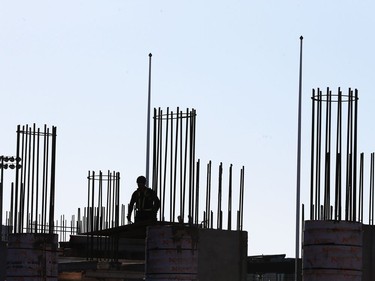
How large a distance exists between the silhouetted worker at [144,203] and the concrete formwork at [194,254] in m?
1.91

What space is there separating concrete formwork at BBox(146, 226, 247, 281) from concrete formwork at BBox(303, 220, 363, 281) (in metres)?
3.10

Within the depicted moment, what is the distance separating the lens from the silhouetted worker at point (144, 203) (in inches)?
1034

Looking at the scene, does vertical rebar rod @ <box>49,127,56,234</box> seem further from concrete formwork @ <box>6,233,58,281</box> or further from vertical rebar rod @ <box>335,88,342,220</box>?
vertical rebar rod @ <box>335,88,342,220</box>

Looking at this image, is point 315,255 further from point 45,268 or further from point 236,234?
point 45,268

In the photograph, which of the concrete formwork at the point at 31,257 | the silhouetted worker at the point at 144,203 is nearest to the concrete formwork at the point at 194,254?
the silhouetted worker at the point at 144,203

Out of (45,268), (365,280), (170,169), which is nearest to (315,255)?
(365,280)

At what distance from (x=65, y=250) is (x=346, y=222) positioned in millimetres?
16121

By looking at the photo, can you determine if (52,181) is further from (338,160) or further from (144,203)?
(338,160)

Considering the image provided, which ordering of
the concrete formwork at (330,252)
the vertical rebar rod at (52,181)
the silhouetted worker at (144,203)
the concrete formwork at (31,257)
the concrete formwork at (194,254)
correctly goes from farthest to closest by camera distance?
the vertical rebar rod at (52,181) < the concrete formwork at (31,257) < the silhouetted worker at (144,203) < the concrete formwork at (194,254) < the concrete formwork at (330,252)

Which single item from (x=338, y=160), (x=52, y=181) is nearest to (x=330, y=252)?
(x=338, y=160)

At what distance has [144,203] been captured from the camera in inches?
1046

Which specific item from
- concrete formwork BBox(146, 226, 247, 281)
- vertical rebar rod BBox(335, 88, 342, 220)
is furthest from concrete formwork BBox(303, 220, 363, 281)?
concrete formwork BBox(146, 226, 247, 281)

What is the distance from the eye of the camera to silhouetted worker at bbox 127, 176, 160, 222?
2627 cm

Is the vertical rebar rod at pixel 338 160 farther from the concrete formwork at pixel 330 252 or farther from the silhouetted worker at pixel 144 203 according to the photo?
the silhouetted worker at pixel 144 203
